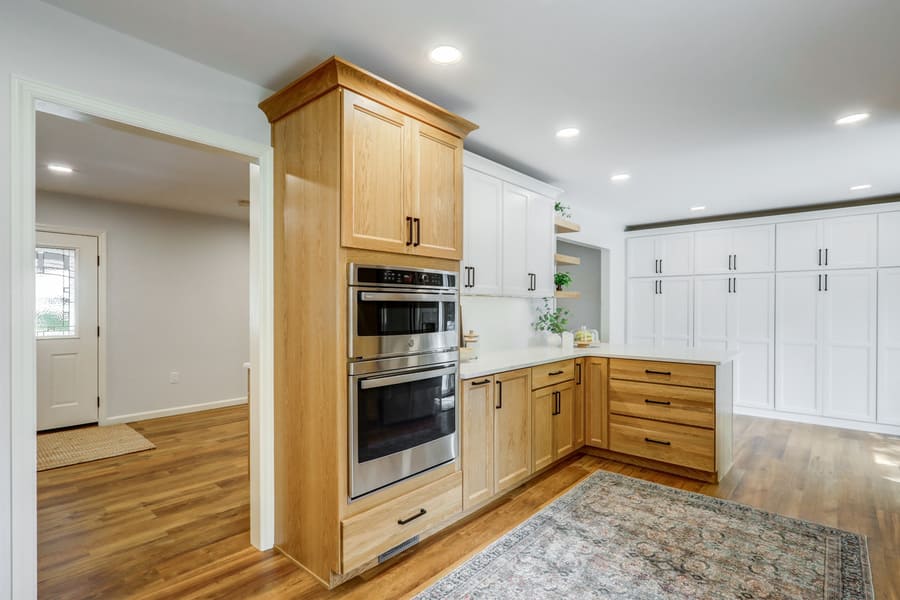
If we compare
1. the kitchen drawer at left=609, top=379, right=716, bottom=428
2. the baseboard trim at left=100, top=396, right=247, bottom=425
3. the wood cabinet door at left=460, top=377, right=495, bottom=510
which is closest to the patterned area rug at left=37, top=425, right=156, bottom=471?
the baseboard trim at left=100, top=396, right=247, bottom=425

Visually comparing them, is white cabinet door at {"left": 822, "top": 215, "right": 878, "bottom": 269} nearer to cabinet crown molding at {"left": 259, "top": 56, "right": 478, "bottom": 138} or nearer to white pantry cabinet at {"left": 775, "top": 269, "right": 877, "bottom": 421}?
white pantry cabinet at {"left": 775, "top": 269, "right": 877, "bottom": 421}

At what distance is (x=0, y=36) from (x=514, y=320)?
3.65 m

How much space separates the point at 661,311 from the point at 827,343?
5.77ft

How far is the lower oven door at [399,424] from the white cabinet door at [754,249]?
15.5 feet

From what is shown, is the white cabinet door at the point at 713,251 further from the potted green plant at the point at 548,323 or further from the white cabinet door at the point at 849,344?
the potted green plant at the point at 548,323

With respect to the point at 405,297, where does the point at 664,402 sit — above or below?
below

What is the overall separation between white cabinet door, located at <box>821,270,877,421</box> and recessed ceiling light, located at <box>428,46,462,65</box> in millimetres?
5149

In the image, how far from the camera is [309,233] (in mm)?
2195

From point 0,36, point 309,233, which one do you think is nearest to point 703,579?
point 309,233

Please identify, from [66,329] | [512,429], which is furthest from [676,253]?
[66,329]

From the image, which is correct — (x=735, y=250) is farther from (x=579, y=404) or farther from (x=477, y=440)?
(x=477, y=440)

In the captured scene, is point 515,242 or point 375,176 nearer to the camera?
point 375,176

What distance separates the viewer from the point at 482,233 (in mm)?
3391

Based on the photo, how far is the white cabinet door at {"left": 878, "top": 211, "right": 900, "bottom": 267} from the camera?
472 cm
